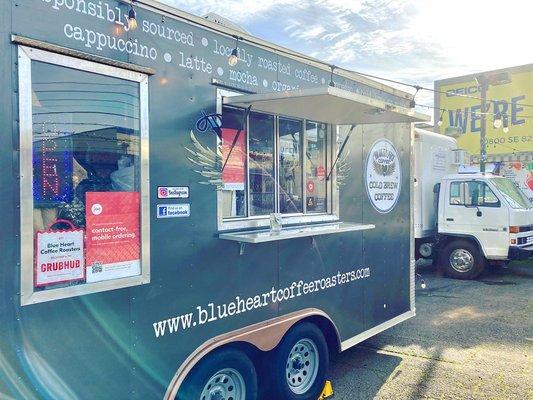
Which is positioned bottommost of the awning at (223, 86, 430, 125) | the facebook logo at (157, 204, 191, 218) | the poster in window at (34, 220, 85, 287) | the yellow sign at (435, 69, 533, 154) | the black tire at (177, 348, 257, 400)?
the black tire at (177, 348, 257, 400)

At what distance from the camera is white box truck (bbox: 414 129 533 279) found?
9320 mm

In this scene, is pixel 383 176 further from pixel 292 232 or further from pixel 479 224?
pixel 479 224

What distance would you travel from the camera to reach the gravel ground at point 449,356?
14.4ft

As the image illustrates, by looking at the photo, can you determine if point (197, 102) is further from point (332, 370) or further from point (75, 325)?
point (332, 370)

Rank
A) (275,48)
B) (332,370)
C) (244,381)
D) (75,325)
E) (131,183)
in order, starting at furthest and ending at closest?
(332,370)
(275,48)
(244,381)
(131,183)
(75,325)

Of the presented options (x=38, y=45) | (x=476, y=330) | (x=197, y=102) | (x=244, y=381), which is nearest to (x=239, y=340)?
(x=244, y=381)

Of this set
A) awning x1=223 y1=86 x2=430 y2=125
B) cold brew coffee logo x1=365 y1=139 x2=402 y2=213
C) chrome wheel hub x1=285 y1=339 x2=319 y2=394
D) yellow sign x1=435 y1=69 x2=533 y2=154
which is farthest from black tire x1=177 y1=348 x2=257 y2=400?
yellow sign x1=435 y1=69 x2=533 y2=154

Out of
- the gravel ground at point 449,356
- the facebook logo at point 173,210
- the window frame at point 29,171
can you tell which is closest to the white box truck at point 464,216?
the gravel ground at point 449,356

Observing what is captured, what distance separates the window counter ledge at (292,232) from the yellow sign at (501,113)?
11.6m

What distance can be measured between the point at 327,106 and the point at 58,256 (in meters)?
2.13

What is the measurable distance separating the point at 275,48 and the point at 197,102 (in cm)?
102

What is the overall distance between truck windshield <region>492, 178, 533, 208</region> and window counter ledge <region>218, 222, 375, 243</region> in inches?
233

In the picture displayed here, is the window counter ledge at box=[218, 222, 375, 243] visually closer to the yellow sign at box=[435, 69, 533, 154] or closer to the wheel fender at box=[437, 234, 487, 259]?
the wheel fender at box=[437, 234, 487, 259]

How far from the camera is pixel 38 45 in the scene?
2.32 meters
